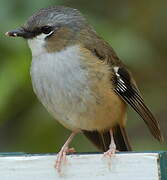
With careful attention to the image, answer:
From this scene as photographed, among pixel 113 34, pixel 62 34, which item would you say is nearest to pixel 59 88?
pixel 62 34

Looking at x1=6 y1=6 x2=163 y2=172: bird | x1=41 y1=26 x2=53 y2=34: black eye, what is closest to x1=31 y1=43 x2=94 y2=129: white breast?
x1=6 y1=6 x2=163 y2=172: bird

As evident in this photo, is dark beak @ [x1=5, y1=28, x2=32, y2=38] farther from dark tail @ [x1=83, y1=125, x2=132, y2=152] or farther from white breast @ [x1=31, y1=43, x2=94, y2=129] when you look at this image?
dark tail @ [x1=83, y1=125, x2=132, y2=152]

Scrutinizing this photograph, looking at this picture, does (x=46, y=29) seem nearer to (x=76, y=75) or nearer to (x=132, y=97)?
(x=76, y=75)

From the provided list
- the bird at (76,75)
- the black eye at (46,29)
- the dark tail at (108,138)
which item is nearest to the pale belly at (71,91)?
the bird at (76,75)

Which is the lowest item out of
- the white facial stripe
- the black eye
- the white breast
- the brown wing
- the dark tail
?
the dark tail

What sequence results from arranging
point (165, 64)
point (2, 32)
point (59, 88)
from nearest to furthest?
point (59, 88), point (2, 32), point (165, 64)

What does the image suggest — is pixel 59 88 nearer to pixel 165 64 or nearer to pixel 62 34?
pixel 62 34

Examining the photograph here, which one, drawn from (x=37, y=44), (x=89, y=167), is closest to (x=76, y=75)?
(x=37, y=44)
